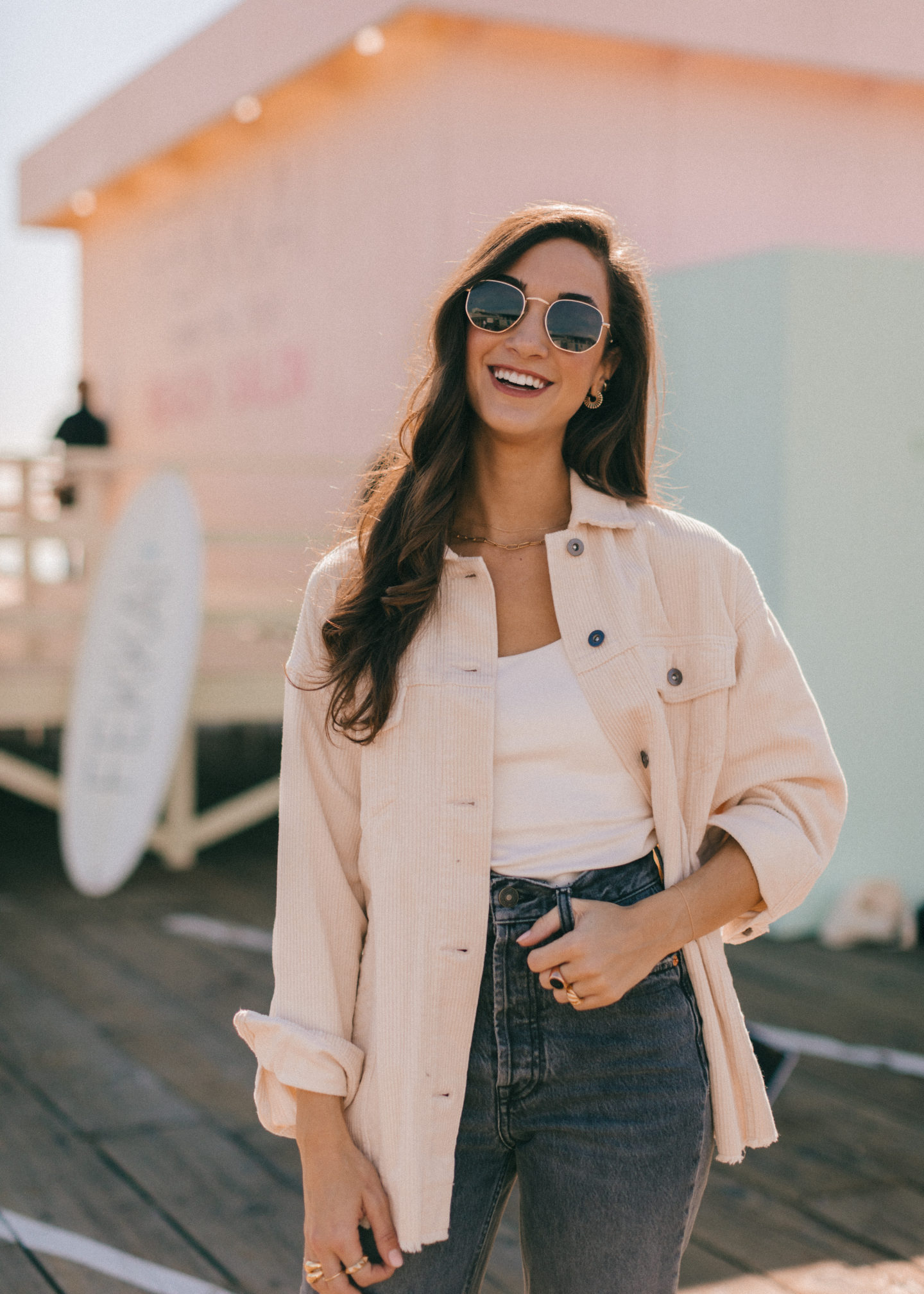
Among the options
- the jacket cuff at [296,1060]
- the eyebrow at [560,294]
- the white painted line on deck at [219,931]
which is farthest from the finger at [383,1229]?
the white painted line on deck at [219,931]

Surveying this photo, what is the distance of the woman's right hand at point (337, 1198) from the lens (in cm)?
143

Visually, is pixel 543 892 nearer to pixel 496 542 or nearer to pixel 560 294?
pixel 496 542

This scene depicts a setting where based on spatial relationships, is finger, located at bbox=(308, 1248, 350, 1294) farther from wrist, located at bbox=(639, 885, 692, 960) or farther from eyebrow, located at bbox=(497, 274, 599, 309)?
eyebrow, located at bbox=(497, 274, 599, 309)

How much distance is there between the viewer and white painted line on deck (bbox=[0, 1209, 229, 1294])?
2.78 metres

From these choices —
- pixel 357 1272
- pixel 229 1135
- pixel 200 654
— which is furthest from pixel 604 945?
pixel 200 654

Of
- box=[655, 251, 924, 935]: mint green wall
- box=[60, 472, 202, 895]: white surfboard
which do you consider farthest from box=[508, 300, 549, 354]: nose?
box=[60, 472, 202, 895]: white surfboard

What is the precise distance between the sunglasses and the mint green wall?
3.91m

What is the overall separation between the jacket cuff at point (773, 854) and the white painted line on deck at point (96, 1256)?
6.09 ft

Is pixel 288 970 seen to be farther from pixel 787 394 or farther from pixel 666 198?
pixel 666 198

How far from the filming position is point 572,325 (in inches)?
62.1

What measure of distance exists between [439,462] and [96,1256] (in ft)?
7.21

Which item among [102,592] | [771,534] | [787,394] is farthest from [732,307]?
[102,592]

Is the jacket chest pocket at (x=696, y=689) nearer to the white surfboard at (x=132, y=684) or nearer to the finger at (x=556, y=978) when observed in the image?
Answer: the finger at (x=556, y=978)

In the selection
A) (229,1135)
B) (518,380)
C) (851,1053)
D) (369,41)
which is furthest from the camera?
(369,41)
